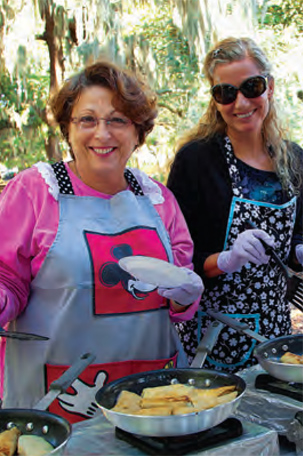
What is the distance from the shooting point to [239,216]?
1920mm

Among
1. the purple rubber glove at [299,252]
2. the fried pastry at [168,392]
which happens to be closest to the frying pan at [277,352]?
the fried pastry at [168,392]

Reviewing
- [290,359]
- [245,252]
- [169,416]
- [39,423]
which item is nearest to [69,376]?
[39,423]

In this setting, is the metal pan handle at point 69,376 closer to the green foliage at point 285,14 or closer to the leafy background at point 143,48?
the leafy background at point 143,48

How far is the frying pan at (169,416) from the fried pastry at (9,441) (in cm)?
17

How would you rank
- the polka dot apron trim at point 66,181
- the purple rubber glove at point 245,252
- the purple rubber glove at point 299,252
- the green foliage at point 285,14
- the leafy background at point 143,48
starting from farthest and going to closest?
the green foliage at point 285,14 → the leafy background at point 143,48 → the purple rubber glove at point 299,252 → the purple rubber glove at point 245,252 → the polka dot apron trim at point 66,181

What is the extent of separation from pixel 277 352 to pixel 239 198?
0.67 m

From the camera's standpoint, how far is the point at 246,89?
1.86 metres

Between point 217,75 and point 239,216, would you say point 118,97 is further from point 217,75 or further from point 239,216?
point 239,216

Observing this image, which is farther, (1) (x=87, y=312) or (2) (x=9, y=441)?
(1) (x=87, y=312)

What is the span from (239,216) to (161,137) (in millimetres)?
7268

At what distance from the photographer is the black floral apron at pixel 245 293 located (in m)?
1.92

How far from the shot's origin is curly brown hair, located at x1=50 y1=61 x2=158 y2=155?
158 cm

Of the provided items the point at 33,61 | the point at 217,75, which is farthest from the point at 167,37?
the point at 217,75

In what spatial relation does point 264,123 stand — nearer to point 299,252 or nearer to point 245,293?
point 299,252
